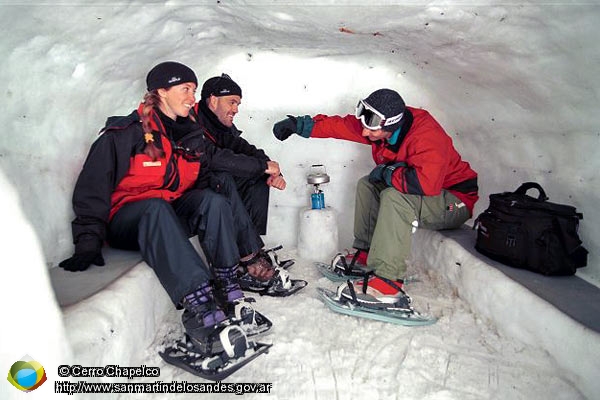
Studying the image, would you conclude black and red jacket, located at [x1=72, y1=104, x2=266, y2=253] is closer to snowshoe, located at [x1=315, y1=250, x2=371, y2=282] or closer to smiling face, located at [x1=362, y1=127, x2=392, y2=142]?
smiling face, located at [x1=362, y1=127, x2=392, y2=142]

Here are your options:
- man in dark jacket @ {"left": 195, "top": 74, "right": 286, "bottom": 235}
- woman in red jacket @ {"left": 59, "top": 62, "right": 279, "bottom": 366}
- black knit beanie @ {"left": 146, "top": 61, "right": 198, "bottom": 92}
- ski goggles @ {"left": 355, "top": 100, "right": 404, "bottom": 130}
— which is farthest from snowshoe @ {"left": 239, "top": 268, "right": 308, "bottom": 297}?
black knit beanie @ {"left": 146, "top": 61, "right": 198, "bottom": 92}

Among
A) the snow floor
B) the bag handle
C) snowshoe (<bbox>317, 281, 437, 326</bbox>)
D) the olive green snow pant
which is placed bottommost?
the snow floor

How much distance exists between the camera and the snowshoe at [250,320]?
2.36 m

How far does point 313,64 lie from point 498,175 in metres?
1.88

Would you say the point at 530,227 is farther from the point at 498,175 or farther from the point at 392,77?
the point at 392,77

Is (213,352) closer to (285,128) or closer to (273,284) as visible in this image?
(273,284)

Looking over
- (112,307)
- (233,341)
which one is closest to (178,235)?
(112,307)

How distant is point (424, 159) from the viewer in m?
2.79

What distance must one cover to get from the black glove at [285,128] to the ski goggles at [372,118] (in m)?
0.72

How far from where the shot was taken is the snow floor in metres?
1.95

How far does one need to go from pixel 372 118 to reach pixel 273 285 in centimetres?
132

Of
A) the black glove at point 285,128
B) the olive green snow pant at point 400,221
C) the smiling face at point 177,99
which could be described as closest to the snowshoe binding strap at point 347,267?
the olive green snow pant at point 400,221

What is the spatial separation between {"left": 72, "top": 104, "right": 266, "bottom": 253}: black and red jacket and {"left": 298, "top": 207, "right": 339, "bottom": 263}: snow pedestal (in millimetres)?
1162

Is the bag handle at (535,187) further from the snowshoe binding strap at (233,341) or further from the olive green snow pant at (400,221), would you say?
the snowshoe binding strap at (233,341)
